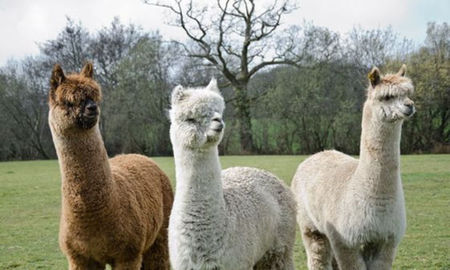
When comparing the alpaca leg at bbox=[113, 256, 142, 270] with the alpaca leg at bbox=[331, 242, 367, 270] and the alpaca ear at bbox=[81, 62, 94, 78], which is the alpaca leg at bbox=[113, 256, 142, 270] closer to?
the alpaca ear at bbox=[81, 62, 94, 78]

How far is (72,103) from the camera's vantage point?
398 centimetres

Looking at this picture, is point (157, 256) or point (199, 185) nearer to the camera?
point (199, 185)

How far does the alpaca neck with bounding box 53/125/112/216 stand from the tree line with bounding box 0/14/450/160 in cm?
2366

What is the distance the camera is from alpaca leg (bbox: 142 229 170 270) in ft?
16.8

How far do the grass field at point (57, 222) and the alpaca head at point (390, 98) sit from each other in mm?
2652

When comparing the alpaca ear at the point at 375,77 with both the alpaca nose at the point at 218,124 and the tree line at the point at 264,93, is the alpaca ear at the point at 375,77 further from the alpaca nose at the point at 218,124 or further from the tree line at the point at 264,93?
the tree line at the point at 264,93

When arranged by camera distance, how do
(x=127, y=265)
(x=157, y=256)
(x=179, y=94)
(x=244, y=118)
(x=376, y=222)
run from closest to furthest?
(x=179, y=94) < (x=127, y=265) < (x=376, y=222) < (x=157, y=256) < (x=244, y=118)

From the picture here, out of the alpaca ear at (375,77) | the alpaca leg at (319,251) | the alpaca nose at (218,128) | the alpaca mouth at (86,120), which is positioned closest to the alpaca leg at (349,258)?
the alpaca leg at (319,251)

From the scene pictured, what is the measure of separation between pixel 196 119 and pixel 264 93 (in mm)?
28089

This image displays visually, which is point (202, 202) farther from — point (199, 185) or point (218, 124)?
point (218, 124)

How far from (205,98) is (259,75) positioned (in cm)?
2974

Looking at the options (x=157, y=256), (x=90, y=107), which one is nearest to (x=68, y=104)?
(x=90, y=107)

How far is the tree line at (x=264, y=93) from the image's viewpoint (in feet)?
93.1

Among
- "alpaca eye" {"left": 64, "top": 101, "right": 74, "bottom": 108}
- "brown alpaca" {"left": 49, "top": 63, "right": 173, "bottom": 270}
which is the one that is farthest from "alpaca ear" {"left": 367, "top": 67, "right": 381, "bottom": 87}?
"alpaca eye" {"left": 64, "top": 101, "right": 74, "bottom": 108}
